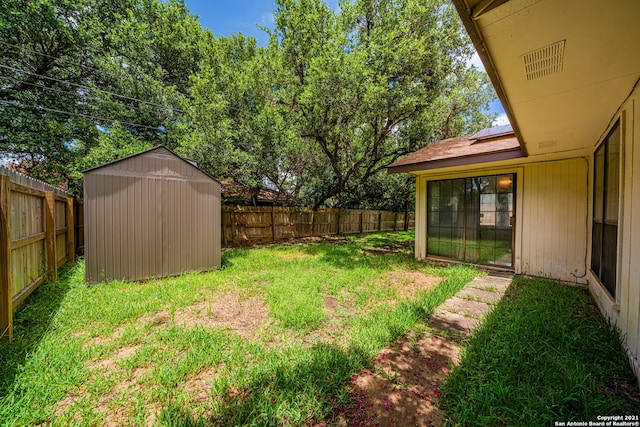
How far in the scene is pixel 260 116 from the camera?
24.2 feet

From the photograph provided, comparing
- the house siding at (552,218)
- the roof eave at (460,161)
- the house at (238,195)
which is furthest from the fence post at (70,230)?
the house siding at (552,218)

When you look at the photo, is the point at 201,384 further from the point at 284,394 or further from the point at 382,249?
the point at 382,249

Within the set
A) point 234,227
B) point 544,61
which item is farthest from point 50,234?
point 544,61

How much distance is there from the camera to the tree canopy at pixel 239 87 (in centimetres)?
661

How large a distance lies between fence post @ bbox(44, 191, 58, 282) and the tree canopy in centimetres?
367

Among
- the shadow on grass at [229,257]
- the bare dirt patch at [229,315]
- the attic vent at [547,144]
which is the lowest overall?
the bare dirt patch at [229,315]

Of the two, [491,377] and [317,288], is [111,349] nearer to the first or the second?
[317,288]

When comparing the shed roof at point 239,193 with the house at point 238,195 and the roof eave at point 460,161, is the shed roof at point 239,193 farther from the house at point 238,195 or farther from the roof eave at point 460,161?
the roof eave at point 460,161

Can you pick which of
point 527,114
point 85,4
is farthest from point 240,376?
point 85,4

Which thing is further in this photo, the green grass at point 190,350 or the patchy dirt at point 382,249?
the patchy dirt at point 382,249

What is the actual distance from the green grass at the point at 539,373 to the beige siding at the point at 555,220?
1.71 m

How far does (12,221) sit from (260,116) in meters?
5.86

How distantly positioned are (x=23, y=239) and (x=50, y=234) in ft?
3.69

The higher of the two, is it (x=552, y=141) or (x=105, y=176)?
(x=552, y=141)
